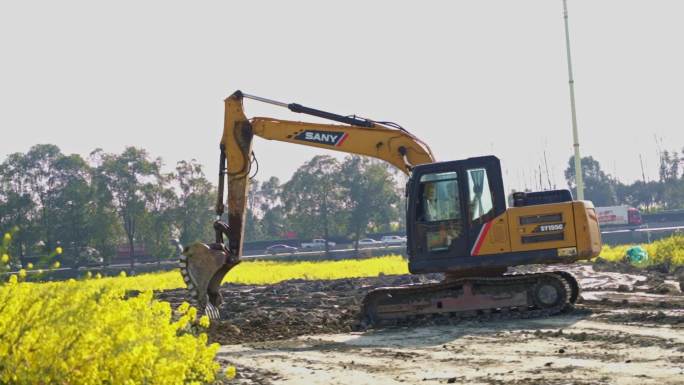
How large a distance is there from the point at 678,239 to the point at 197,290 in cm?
2545

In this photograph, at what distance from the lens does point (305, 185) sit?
89.1 m

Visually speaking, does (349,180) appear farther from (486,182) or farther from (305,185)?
(486,182)

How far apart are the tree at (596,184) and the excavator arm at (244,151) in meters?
106

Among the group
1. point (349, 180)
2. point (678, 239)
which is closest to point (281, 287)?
point (678, 239)

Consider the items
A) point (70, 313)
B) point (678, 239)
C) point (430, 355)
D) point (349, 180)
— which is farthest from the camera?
point (349, 180)

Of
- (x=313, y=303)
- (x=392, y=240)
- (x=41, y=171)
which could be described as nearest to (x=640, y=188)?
(x=392, y=240)

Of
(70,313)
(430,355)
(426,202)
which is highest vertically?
(426,202)

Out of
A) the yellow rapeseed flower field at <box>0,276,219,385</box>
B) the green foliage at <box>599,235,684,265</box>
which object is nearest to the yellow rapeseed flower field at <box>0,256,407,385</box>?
the yellow rapeseed flower field at <box>0,276,219,385</box>

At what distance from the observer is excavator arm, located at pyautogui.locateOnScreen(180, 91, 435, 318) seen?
54.3 ft

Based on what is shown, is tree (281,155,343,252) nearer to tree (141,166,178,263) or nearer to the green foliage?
tree (141,166,178,263)

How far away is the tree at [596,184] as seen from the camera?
124m

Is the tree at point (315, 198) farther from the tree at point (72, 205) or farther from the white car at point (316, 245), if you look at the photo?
the tree at point (72, 205)

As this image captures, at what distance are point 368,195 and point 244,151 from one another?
7030 centimetres

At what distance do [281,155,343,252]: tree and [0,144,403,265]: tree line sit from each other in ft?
0.30
